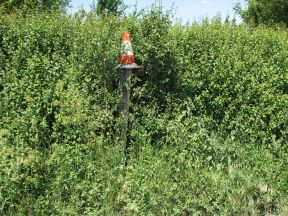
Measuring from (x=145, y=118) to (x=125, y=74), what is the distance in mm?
806

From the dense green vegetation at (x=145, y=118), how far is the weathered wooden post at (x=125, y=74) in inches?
5.1

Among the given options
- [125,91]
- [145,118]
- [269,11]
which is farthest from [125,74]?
[269,11]

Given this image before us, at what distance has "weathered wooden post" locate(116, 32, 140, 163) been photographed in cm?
551

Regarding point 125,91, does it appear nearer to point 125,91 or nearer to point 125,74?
point 125,91

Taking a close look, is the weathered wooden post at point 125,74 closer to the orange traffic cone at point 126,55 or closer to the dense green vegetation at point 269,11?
the orange traffic cone at point 126,55

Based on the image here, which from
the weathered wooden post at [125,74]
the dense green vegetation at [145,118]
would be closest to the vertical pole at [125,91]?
the weathered wooden post at [125,74]

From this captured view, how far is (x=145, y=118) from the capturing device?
6.03 m

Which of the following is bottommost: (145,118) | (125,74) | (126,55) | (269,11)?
(145,118)

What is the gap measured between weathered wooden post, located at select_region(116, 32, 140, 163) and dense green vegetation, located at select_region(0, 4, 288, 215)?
5.1 inches

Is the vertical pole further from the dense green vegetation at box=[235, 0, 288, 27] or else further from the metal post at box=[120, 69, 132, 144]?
the dense green vegetation at box=[235, 0, 288, 27]

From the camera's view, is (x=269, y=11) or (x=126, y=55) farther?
(x=269, y=11)

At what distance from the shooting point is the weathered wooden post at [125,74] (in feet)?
18.1

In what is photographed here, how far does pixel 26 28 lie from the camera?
655 cm

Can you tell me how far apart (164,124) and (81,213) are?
2.11 meters
